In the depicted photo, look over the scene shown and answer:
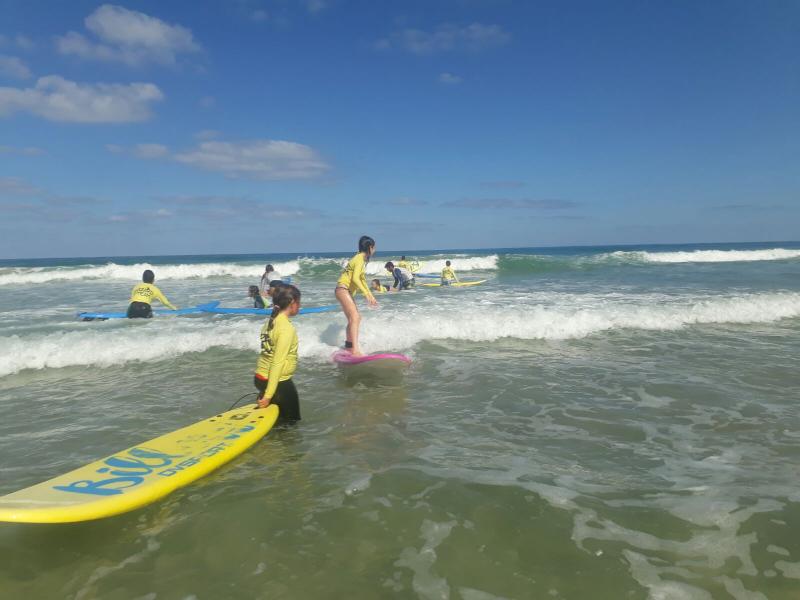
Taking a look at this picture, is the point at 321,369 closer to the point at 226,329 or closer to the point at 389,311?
the point at 226,329

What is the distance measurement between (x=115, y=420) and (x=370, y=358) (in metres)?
3.47

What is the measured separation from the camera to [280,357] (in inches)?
183

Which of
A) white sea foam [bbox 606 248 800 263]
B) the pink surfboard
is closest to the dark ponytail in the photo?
the pink surfboard

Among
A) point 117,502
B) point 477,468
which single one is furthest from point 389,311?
point 117,502

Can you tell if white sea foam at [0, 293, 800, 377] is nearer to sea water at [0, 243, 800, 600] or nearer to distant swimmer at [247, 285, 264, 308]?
sea water at [0, 243, 800, 600]

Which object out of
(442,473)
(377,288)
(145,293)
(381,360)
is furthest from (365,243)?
(377,288)

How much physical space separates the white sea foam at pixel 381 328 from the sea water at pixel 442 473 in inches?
4.1

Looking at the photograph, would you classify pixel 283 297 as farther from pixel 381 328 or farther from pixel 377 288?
pixel 377 288

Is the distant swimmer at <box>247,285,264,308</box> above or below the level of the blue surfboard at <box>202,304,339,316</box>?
above

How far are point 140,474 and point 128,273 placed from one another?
39.1 meters

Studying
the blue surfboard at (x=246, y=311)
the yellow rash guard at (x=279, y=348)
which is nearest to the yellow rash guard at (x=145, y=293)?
the blue surfboard at (x=246, y=311)

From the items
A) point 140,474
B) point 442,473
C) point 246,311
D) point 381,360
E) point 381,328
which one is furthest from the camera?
point 246,311

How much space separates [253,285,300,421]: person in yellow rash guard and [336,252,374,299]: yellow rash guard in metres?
2.95

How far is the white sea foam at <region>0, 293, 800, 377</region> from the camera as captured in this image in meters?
8.91
